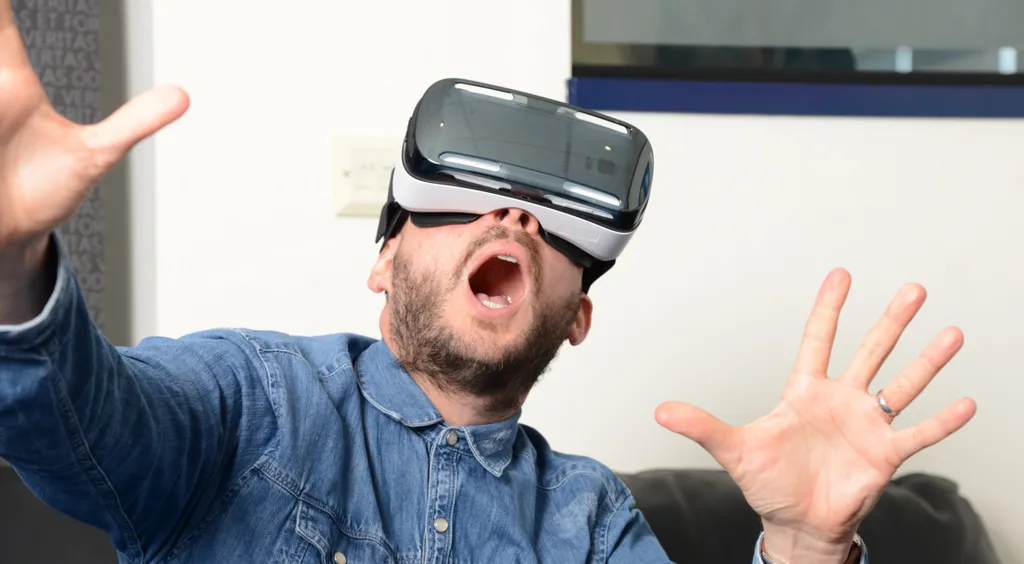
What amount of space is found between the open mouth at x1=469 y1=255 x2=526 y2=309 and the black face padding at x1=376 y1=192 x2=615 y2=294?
58 mm

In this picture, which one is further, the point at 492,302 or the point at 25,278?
the point at 492,302

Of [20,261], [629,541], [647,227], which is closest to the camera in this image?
[20,261]

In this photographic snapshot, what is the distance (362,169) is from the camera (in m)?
1.50

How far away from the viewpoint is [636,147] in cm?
110

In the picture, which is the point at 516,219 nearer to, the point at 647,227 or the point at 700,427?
the point at 700,427

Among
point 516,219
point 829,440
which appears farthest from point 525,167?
point 829,440

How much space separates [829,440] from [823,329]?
0.11 meters

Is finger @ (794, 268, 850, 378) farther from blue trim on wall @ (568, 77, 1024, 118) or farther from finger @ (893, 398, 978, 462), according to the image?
blue trim on wall @ (568, 77, 1024, 118)

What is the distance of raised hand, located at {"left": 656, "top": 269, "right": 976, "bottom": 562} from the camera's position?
0.92m

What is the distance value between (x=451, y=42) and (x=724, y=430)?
878 mm

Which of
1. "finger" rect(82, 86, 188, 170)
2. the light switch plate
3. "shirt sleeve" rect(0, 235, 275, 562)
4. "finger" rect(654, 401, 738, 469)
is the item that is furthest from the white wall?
"finger" rect(82, 86, 188, 170)

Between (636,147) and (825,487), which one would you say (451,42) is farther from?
(825,487)

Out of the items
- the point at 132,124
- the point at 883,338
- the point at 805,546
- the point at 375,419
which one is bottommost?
the point at 805,546

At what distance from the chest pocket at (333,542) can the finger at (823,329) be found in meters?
0.46
